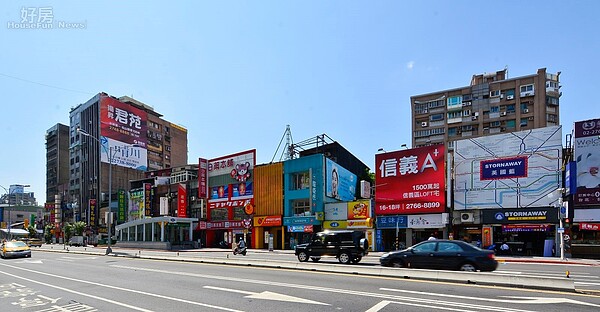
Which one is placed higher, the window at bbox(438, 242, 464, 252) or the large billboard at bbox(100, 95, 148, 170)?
the large billboard at bbox(100, 95, 148, 170)

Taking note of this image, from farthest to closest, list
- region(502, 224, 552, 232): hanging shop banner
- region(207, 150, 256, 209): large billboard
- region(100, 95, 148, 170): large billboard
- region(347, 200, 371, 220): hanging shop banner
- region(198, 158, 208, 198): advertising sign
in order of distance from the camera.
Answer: region(100, 95, 148, 170): large billboard < region(198, 158, 208, 198): advertising sign < region(207, 150, 256, 209): large billboard < region(347, 200, 371, 220): hanging shop banner < region(502, 224, 552, 232): hanging shop banner

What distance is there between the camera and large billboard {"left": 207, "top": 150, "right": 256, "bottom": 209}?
4847cm

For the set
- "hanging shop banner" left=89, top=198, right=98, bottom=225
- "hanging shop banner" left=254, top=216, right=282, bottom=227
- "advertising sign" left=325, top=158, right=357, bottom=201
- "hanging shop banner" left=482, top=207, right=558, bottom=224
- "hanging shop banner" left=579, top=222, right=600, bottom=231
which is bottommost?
"hanging shop banner" left=89, top=198, right=98, bottom=225

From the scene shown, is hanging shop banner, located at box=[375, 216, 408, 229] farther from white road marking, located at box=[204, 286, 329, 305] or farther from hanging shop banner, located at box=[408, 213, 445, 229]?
white road marking, located at box=[204, 286, 329, 305]

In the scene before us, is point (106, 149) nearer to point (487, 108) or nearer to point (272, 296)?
point (487, 108)

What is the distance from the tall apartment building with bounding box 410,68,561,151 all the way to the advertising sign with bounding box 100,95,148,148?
59082mm

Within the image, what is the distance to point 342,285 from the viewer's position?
12438mm

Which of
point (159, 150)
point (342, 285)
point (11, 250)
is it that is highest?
point (159, 150)

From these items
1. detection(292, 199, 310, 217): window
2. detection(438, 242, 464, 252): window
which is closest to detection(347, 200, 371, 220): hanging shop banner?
detection(292, 199, 310, 217): window

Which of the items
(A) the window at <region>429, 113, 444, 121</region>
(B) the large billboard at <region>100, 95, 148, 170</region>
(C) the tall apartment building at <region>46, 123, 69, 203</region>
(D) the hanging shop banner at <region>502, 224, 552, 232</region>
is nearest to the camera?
(D) the hanging shop banner at <region>502, 224, 552, 232</region>

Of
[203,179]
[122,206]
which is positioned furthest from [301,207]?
[122,206]

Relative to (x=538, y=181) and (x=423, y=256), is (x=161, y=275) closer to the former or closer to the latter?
(x=423, y=256)

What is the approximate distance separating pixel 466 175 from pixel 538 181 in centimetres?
544

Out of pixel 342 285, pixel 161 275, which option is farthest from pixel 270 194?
pixel 342 285
